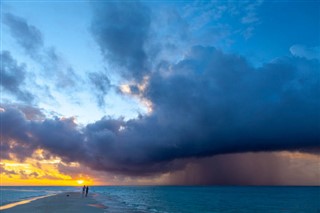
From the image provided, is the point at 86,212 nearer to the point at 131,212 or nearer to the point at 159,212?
the point at 131,212

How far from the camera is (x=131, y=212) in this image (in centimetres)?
4894

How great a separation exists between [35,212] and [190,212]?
2962cm

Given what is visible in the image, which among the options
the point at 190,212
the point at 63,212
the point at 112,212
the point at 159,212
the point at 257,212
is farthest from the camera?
the point at 257,212

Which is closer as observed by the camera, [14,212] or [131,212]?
[14,212]

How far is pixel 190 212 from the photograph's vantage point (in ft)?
192

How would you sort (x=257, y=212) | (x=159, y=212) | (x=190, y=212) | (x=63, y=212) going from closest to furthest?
1. (x=63, y=212)
2. (x=159, y=212)
3. (x=190, y=212)
4. (x=257, y=212)

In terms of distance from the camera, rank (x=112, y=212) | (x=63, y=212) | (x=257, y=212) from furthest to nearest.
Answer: (x=257, y=212)
(x=112, y=212)
(x=63, y=212)

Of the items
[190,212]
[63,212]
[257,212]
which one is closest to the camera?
[63,212]

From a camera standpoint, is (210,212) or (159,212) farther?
(210,212)

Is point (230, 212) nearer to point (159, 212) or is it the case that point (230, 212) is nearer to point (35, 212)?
point (159, 212)

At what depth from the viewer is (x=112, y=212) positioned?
4706 cm

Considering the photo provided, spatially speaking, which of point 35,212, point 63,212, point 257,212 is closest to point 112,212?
point 63,212

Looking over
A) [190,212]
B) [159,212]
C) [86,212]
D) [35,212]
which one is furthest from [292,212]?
[35,212]

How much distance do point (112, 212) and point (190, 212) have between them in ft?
60.2
